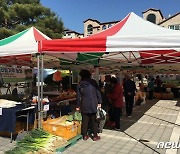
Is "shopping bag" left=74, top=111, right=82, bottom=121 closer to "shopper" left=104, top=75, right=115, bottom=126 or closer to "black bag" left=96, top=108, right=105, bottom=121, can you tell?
"black bag" left=96, top=108, right=105, bottom=121

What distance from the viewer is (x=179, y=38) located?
16.3 ft

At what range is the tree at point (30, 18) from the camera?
79.6ft

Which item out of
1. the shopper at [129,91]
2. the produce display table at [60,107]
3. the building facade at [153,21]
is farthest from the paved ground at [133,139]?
the building facade at [153,21]

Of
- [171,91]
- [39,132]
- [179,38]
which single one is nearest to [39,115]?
[39,132]

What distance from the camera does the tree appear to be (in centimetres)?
2425

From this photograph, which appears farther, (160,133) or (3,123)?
(160,133)

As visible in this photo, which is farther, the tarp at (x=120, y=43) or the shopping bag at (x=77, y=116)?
the shopping bag at (x=77, y=116)

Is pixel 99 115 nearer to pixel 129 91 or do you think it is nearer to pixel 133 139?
pixel 133 139

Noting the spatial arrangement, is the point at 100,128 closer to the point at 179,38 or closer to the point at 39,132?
the point at 39,132

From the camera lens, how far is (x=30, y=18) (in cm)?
2572

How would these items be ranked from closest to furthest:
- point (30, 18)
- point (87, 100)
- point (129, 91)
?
point (87, 100) → point (129, 91) → point (30, 18)

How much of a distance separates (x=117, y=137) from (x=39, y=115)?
2.18 m

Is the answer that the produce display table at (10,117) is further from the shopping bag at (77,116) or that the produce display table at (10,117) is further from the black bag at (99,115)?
the black bag at (99,115)

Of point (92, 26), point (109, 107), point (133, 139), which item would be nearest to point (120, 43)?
point (133, 139)
